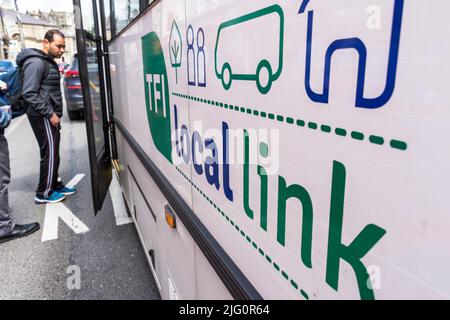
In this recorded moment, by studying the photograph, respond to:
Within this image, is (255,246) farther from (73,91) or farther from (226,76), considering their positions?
(73,91)

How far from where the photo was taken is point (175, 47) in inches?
51.5

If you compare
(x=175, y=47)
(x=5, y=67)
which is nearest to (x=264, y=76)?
(x=175, y=47)

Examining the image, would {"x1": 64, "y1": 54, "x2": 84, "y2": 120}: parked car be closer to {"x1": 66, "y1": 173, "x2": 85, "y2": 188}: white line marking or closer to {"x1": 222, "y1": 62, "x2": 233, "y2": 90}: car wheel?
{"x1": 66, "y1": 173, "x2": 85, "y2": 188}: white line marking

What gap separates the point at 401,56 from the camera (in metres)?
0.44

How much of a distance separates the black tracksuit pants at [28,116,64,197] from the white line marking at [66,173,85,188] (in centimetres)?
48

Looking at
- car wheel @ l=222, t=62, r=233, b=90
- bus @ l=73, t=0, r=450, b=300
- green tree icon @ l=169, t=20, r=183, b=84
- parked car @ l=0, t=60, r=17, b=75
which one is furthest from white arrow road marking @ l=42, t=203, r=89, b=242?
car wheel @ l=222, t=62, r=233, b=90

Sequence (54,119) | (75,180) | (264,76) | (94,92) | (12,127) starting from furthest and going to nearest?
(12,127), (75,180), (54,119), (94,92), (264,76)

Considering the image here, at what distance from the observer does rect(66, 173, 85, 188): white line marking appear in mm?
4543

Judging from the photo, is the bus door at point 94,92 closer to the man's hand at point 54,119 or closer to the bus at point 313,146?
the man's hand at point 54,119

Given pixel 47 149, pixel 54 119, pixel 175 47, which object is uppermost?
pixel 175 47

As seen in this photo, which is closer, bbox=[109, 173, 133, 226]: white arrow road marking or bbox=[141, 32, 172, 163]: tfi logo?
bbox=[141, 32, 172, 163]: tfi logo

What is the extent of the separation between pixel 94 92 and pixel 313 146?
111 inches

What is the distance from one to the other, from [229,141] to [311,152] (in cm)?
35

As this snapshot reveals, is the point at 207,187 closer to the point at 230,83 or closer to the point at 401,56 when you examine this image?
the point at 230,83
